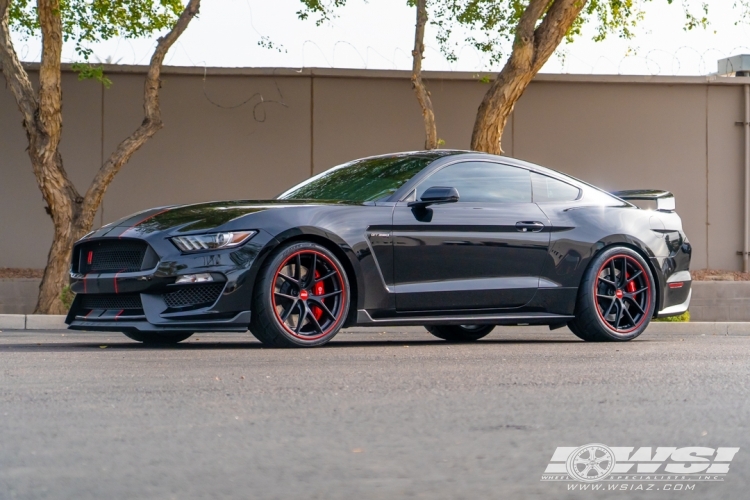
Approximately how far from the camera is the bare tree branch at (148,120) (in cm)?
1502

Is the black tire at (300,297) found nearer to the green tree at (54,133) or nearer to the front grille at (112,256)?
the front grille at (112,256)

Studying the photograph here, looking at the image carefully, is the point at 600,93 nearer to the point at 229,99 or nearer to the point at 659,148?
the point at 659,148

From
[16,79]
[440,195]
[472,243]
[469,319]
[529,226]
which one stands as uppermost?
[16,79]

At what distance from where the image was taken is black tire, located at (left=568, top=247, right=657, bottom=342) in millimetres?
9180

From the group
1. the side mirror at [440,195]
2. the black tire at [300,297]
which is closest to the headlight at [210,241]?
the black tire at [300,297]

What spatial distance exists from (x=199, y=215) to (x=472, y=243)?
2.04 meters

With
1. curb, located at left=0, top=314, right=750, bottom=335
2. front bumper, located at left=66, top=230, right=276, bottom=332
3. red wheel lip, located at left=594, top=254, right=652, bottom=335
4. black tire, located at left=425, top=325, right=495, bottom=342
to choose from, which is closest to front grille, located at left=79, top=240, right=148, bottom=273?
front bumper, located at left=66, top=230, right=276, bottom=332

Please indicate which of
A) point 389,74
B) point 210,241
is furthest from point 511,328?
point 389,74

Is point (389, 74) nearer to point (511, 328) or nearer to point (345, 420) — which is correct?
point (511, 328)

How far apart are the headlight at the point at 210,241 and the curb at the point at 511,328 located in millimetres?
4436

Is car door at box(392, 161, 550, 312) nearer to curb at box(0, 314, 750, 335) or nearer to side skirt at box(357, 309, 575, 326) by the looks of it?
side skirt at box(357, 309, 575, 326)

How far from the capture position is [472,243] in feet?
28.3

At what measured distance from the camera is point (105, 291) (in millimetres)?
7977

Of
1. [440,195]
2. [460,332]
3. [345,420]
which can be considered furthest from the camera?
[460,332]
